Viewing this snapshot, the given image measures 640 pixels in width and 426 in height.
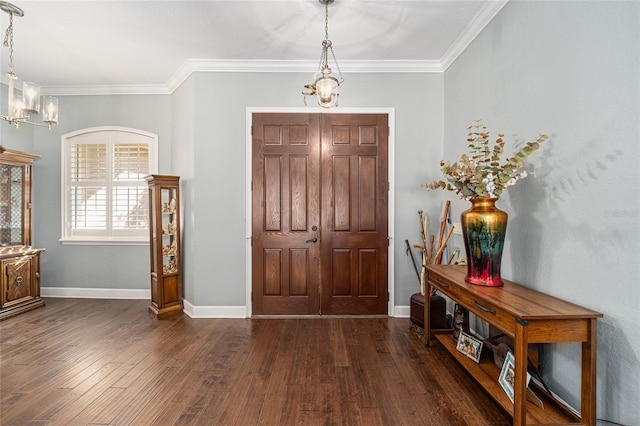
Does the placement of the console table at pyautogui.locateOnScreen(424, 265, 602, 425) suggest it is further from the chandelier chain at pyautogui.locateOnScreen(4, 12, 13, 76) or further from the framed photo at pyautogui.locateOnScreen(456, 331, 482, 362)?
the chandelier chain at pyautogui.locateOnScreen(4, 12, 13, 76)

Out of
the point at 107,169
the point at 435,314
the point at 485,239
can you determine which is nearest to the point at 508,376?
the point at 485,239

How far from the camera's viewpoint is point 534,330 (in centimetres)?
155

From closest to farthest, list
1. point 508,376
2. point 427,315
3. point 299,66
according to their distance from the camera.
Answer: point 508,376 < point 427,315 < point 299,66

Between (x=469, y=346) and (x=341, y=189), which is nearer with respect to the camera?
(x=469, y=346)

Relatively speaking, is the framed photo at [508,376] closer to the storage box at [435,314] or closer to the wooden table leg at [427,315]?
the wooden table leg at [427,315]

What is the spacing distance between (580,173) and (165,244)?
4008 mm

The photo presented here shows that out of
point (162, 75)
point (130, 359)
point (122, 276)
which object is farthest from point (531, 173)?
point (122, 276)

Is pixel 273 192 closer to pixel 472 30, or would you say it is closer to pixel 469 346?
pixel 469 346

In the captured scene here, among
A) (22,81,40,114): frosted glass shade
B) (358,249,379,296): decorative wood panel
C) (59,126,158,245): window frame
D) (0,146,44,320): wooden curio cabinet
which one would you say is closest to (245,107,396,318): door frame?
(358,249,379,296): decorative wood panel

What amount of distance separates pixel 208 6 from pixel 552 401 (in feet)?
12.7

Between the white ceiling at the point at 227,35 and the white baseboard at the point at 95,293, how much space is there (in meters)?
2.92

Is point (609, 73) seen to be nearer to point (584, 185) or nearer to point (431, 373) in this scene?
point (584, 185)

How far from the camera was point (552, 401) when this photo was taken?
6.03 ft

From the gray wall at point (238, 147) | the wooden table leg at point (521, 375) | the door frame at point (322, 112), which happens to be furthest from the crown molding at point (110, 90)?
the wooden table leg at point (521, 375)
